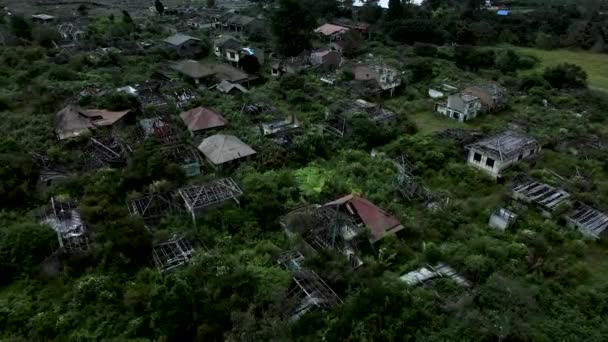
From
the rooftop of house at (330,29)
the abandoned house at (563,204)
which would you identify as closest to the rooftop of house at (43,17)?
the rooftop of house at (330,29)

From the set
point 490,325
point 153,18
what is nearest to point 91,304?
point 490,325

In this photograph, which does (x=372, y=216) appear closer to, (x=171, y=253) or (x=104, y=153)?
(x=171, y=253)

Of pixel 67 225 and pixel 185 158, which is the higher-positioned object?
pixel 185 158

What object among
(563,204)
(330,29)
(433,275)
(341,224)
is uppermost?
(330,29)

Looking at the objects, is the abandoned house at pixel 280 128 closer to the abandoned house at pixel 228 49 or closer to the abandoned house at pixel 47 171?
the abandoned house at pixel 47 171

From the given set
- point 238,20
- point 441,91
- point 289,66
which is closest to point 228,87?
point 289,66
